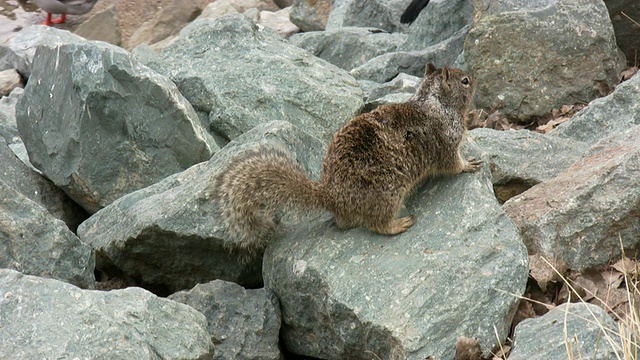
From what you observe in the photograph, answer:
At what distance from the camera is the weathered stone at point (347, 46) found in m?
10.7

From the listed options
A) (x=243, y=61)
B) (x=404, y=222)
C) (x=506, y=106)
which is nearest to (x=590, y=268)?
(x=404, y=222)

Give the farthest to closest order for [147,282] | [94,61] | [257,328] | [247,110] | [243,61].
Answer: [243,61], [247,110], [94,61], [147,282], [257,328]

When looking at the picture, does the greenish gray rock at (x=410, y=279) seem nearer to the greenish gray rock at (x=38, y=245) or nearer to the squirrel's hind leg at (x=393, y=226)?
the squirrel's hind leg at (x=393, y=226)

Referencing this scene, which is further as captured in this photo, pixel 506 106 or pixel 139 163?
pixel 506 106

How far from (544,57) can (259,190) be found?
13.2 feet

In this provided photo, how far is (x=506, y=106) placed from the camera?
27.5 feet

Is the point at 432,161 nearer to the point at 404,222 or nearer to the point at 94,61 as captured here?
the point at 404,222

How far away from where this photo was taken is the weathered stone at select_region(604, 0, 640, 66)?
8938 millimetres

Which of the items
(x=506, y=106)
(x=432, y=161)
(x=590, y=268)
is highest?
(x=432, y=161)

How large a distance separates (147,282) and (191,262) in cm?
38

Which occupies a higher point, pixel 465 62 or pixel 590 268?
pixel 590 268

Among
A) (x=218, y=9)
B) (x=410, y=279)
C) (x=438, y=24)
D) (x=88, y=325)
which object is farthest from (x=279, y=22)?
(x=88, y=325)

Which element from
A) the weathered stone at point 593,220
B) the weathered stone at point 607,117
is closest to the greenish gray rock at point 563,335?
the weathered stone at point 593,220

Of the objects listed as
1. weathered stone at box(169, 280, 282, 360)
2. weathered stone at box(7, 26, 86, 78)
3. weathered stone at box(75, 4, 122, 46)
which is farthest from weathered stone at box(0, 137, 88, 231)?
weathered stone at box(75, 4, 122, 46)
